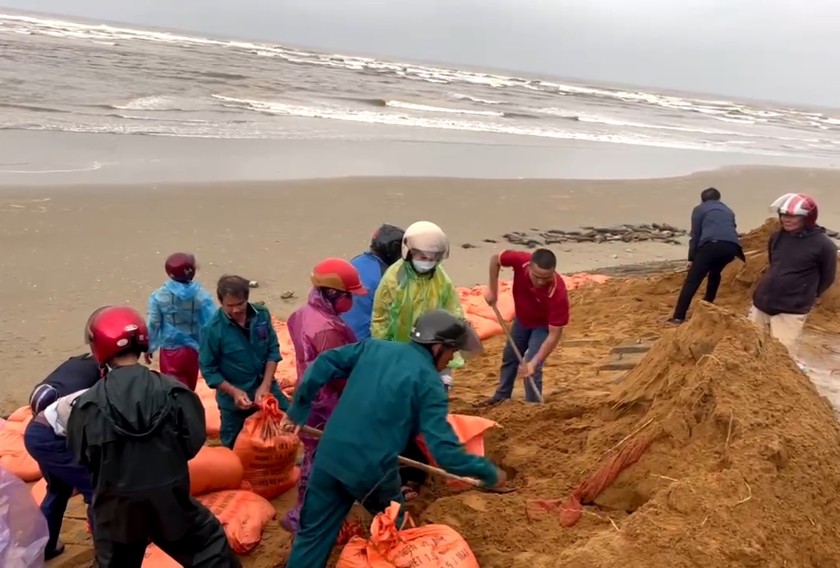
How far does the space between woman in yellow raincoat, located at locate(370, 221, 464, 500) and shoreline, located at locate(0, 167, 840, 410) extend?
315 cm

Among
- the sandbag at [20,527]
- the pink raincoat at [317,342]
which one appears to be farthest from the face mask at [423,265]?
the sandbag at [20,527]

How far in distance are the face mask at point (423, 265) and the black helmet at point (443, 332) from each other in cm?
105

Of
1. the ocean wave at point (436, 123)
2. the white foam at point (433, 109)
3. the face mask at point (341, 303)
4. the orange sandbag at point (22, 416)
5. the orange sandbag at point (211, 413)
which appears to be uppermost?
the face mask at point (341, 303)

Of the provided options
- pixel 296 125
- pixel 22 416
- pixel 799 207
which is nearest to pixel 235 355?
pixel 22 416

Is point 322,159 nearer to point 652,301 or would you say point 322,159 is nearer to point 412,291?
point 652,301

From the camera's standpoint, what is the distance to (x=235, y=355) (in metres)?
4.05

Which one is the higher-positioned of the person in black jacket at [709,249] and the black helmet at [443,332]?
the black helmet at [443,332]

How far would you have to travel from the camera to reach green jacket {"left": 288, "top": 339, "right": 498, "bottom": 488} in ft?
9.48

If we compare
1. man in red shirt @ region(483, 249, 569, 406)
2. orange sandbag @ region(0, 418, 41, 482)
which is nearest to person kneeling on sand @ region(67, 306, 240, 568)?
orange sandbag @ region(0, 418, 41, 482)

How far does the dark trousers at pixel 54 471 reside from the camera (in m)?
3.15

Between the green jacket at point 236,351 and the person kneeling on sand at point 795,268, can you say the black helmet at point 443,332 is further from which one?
the person kneeling on sand at point 795,268

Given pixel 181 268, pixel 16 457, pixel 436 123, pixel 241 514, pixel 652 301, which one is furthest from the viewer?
pixel 436 123

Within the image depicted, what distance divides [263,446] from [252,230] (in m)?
6.53

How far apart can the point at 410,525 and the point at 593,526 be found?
823 mm
